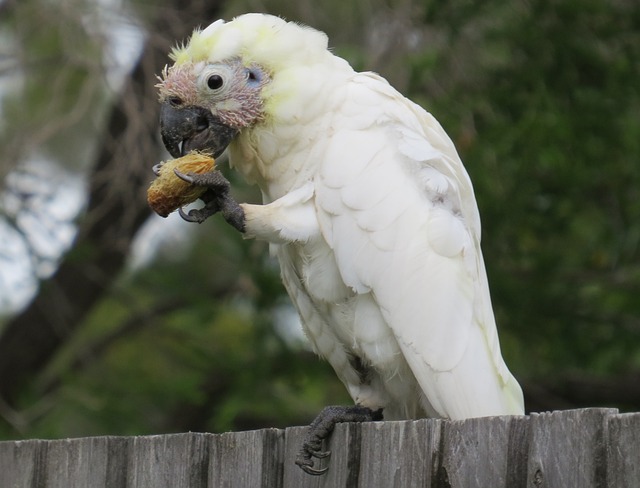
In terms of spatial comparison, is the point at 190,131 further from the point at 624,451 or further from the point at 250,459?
the point at 624,451

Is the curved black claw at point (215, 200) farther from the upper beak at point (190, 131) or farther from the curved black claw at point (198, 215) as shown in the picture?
the upper beak at point (190, 131)

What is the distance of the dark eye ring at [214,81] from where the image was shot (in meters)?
2.92

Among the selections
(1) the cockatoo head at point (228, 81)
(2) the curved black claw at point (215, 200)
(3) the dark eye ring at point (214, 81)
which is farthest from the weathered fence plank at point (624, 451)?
(3) the dark eye ring at point (214, 81)

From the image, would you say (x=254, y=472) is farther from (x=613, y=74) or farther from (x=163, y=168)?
(x=613, y=74)

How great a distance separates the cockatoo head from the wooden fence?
102cm

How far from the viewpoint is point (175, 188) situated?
8.58 ft

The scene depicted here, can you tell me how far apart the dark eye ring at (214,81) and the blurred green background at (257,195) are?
5.05ft

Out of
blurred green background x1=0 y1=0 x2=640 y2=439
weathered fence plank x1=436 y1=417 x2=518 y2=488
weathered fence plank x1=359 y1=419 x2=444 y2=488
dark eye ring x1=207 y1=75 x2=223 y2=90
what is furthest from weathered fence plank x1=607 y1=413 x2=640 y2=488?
blurred green background x1=0 y1=0 x2=640 y2=439

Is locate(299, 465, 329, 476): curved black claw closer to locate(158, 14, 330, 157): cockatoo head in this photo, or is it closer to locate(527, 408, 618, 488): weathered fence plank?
locate(527, 408, 618, 488): weathered fence plank

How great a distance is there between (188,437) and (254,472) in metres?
0.17

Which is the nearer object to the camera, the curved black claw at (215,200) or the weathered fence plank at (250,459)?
the weathered fence plank at (250,459)

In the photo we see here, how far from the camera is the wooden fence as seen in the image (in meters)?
1.53

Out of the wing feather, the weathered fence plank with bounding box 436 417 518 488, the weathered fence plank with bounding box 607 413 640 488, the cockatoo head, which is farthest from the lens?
the cockatoo head

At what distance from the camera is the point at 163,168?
266 cm
